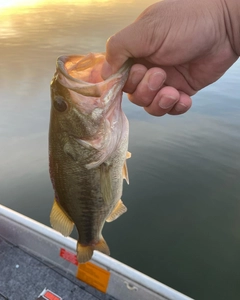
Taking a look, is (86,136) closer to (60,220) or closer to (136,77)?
(136,77)

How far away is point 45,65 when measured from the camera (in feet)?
37.0

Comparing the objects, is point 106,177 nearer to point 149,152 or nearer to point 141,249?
point 141,249

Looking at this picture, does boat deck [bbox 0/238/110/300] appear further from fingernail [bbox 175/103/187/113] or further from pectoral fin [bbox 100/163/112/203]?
fingernail [bbox 175/103/187/113]

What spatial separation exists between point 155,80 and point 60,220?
945 millimetres

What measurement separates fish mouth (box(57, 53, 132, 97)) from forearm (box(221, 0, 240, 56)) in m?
0.57

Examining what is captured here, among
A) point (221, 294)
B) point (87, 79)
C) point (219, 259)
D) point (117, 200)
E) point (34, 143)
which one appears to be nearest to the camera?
point (87, 79)

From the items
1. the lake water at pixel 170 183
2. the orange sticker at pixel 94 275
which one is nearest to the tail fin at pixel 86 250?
the orange sticker at pixel 94 275

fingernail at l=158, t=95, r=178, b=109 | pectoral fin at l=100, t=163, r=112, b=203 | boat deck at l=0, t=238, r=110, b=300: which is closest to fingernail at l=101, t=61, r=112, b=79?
fingernail at l=158, t=95, r=178, b=109

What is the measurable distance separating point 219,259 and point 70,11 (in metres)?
20.6

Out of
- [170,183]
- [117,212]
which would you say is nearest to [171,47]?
[117,212]

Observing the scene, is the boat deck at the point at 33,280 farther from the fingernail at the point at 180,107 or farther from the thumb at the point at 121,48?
the thumb at the point at 121,48

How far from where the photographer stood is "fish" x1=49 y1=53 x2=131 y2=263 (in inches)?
61.8

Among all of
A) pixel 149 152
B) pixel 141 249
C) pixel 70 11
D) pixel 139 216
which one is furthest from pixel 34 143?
pixel 70 11

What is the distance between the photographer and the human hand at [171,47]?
5.20 ft
